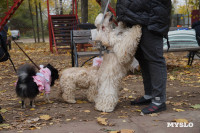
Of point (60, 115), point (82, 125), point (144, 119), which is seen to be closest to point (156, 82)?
point (144, 119)

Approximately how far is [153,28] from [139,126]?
1298 millimetres

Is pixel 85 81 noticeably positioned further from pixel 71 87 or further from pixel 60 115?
pixel 60 115

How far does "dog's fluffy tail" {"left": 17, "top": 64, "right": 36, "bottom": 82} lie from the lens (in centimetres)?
388

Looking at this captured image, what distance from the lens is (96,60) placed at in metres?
4.43

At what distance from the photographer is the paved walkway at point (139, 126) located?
2930 millimetres

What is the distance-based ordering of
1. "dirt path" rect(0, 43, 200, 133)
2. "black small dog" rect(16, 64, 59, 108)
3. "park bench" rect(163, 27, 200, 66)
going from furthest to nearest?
"park bench" rect(163, 27, 200, 66) < "black small dog" rect(16, 64, 59, 108) < "dirt path" rect(0, 43, 200, 133)

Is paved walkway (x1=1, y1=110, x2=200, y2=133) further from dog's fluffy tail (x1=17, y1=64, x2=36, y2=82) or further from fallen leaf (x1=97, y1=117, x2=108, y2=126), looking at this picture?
dog's fluffy tail (x1=17, y1=64, x2=36, y2=82)

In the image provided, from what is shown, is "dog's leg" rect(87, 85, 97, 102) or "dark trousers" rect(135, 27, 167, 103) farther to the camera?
"dog's leg" rect(87, 85, 97, 102)

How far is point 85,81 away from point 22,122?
1.27 meters

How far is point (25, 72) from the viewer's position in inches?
155

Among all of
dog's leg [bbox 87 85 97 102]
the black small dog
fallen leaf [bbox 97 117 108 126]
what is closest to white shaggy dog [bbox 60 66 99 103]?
dog's leg [bbox 87 85 97 102]

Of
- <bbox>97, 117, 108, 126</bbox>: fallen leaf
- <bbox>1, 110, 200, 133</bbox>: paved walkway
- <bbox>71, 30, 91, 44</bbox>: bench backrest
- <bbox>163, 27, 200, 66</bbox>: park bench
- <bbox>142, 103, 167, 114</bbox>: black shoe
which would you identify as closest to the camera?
<bbox>1, 110, 200, 133</bbox>: paved walkway

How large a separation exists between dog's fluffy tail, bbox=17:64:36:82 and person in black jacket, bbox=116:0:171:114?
1.60m

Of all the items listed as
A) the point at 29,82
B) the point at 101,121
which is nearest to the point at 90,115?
the point at 101,121
